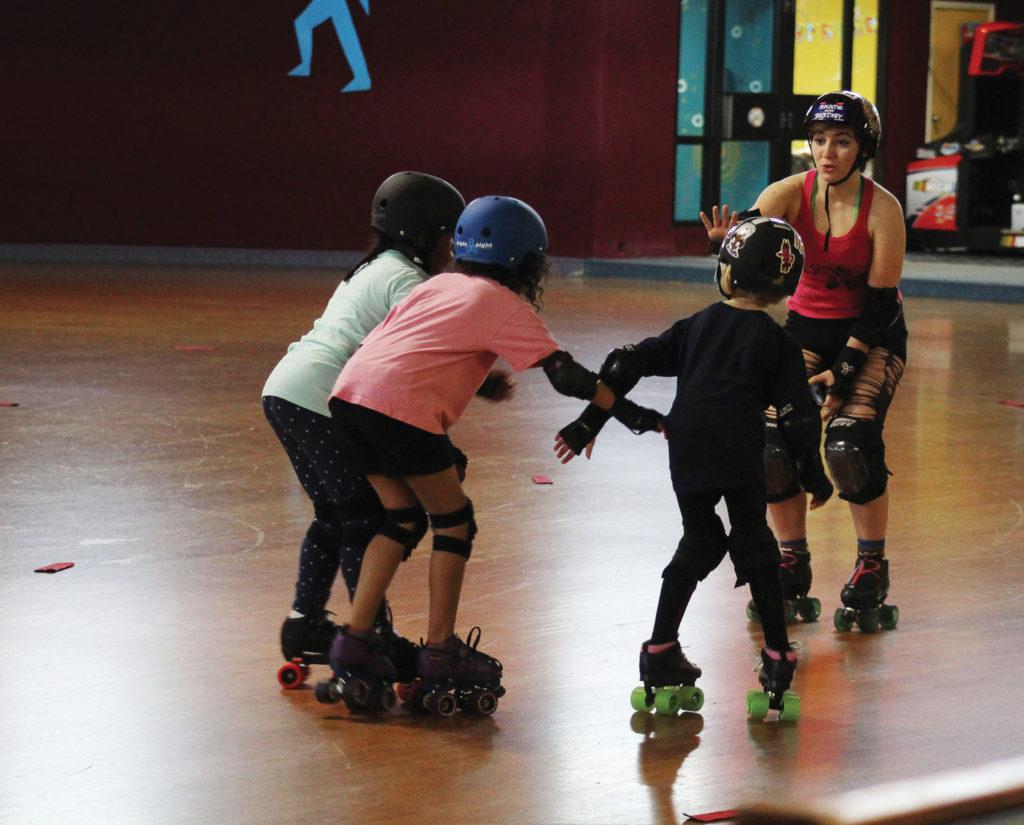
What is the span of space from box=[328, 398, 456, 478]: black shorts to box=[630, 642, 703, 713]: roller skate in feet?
1.79

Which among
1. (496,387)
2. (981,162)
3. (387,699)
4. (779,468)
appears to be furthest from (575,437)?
(981,162)

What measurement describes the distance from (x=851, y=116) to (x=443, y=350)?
136 cm

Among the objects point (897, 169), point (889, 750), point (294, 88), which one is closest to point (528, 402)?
point (889, 750)

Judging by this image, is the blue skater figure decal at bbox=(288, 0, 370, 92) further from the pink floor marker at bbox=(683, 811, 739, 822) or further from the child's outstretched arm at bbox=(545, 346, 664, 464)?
the pink floor marker at bbox=(683, 811, 739, 822)

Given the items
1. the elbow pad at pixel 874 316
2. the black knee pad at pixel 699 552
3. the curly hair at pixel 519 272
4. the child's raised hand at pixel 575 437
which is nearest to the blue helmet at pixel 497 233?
the curly hair at pixel 519 272

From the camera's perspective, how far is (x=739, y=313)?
318cm

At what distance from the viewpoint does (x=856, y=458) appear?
3854 millimetres

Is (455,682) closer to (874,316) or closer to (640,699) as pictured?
(640,699)

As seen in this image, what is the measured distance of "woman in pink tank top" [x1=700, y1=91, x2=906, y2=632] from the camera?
387 cm

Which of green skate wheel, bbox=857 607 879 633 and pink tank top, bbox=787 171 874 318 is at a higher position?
pink tank top, bbox=787 171 874 318

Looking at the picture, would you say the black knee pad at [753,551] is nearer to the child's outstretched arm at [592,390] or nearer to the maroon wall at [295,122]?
the child's outstretched arm at [592,390]

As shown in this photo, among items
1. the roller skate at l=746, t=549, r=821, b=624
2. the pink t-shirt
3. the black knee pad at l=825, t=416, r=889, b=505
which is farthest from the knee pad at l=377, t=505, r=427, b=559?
the black knee pad at l=825, t=416, r=889, b=505

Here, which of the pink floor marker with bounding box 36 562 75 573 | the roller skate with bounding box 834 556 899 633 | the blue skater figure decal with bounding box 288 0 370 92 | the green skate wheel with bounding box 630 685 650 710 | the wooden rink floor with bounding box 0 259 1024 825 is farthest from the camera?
the blue skater figure decal with bounding box 288 0 370 92

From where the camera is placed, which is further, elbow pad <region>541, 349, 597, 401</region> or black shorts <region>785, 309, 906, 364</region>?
black shorts <region>785, 309, 906, 364</region>
